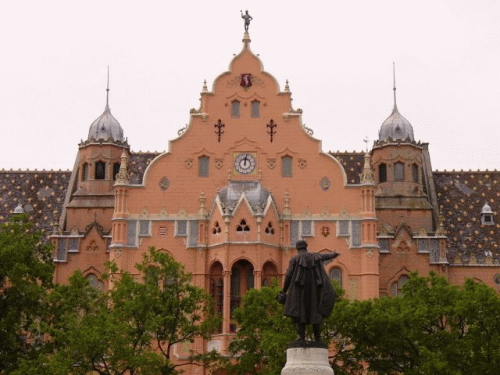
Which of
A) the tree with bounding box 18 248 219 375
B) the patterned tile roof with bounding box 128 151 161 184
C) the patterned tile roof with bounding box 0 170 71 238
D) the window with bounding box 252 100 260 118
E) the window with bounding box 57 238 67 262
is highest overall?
the window with bounding box 252 100 260 118

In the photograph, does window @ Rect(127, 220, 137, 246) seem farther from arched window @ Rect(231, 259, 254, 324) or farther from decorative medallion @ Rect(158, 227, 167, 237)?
arched window @ Rect(231, 259, 254, 324)

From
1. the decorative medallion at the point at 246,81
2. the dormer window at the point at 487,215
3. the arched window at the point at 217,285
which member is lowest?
the arched window at the point at 217,285

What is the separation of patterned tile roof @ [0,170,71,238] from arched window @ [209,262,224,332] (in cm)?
1736

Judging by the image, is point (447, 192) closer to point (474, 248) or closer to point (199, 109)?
point (474, 248)

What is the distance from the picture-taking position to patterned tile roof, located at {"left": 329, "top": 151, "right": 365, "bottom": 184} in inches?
3659

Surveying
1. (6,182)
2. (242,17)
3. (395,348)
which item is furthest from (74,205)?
(395,348)

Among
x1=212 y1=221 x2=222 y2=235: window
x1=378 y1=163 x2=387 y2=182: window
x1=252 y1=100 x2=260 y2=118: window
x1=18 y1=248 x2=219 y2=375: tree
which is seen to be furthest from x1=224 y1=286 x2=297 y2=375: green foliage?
x1=378 y1=163 x2=387 y2=182: window

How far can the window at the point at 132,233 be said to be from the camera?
265 ft

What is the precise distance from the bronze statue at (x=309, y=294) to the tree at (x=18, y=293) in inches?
973

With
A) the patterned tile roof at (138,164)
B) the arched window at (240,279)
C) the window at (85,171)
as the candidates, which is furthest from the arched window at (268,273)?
the window at (85,171)

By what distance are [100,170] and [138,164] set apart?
4.89 metres

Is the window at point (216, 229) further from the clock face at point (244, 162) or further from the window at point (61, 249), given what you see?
the window at point (61, 249)

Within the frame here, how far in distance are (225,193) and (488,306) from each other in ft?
84.5

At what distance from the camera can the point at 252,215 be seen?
256 ft
